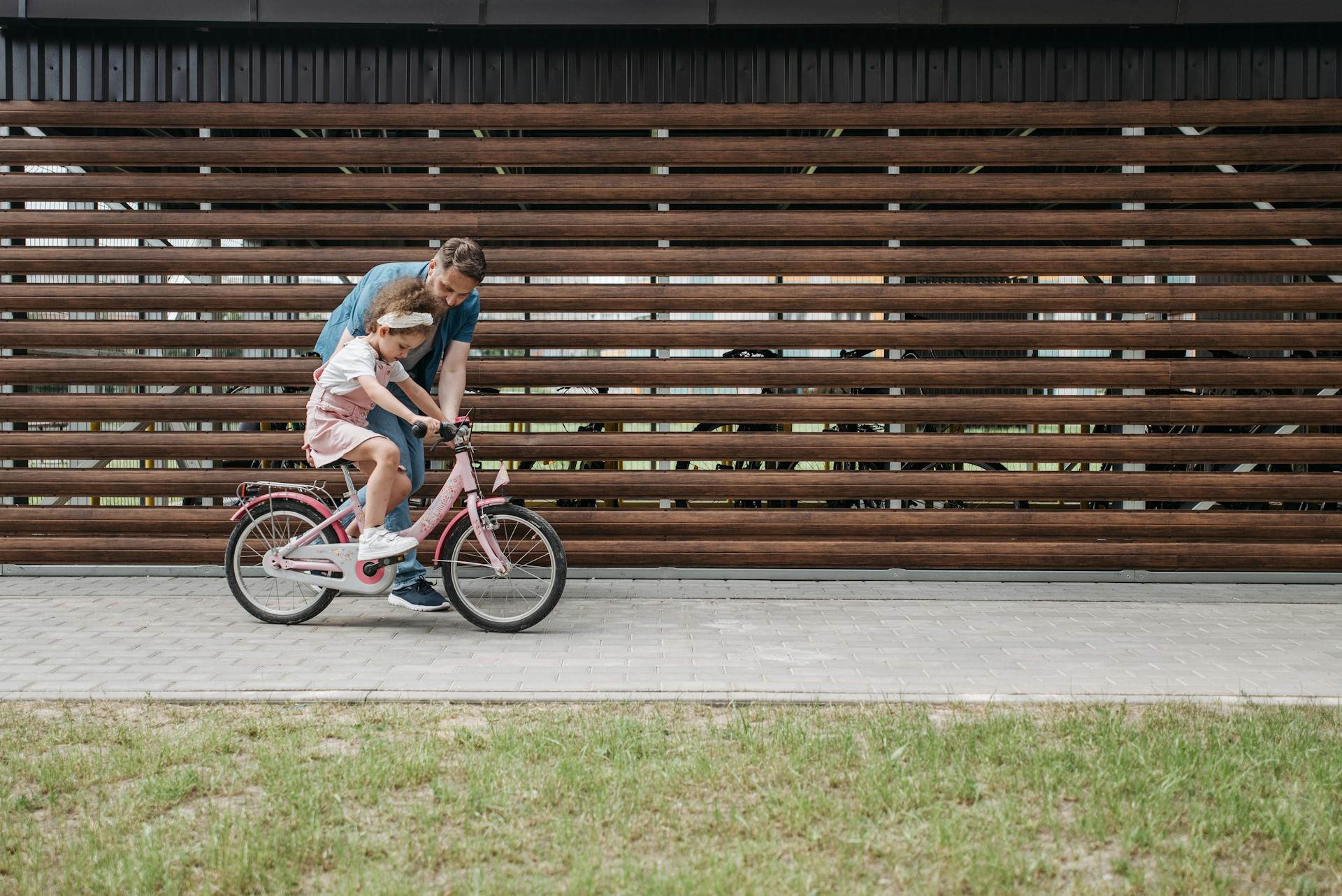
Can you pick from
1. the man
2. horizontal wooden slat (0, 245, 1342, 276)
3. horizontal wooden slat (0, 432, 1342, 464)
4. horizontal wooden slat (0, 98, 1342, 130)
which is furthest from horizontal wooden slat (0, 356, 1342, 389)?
horizontal wooden slat (0, 98, 1342, 130)

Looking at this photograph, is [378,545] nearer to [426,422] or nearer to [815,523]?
[426,422]

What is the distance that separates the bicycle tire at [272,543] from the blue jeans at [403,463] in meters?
0.28

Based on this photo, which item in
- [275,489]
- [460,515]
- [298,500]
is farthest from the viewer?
[275,489]

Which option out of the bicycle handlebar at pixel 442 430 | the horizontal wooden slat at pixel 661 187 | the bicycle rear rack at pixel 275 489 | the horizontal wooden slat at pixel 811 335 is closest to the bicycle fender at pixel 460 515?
the bicycle handlebar at pixel 442 430

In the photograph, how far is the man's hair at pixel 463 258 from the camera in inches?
234

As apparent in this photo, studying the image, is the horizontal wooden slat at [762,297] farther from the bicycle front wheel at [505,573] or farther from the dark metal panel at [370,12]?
the bicycle front wheel at [505,573]

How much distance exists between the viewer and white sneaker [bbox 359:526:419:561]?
6125mm

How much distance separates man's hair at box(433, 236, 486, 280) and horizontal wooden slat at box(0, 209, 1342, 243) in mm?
2000

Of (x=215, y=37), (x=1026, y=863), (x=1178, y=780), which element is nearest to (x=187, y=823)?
(x=1026, y=863)

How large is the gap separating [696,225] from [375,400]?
10.1ft

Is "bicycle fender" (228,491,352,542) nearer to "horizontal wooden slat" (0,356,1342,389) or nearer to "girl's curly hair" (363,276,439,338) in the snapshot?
"girl's curly hair" (363,276,439,338)

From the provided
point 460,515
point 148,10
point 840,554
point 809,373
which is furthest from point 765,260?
point 148,10

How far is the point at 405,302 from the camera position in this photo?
19.3 ft

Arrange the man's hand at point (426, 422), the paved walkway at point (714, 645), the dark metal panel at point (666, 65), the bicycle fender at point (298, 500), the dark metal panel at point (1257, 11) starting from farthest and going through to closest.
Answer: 1. the dark metal panel at point (666, 65)
2. the dark metal panel at point (1257, 11)
3. the bicycle fender at point (298, 500)
4. the man's hand at point (426, 422)
5. the paved walkway at point (714, 645)
